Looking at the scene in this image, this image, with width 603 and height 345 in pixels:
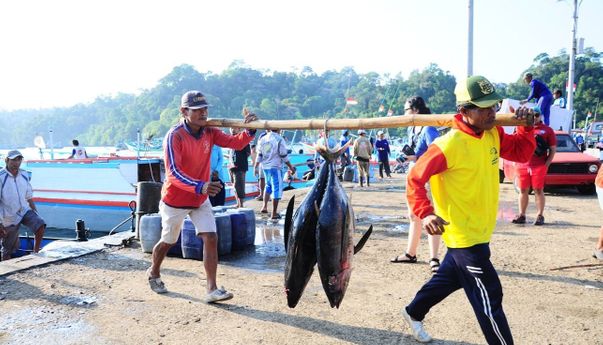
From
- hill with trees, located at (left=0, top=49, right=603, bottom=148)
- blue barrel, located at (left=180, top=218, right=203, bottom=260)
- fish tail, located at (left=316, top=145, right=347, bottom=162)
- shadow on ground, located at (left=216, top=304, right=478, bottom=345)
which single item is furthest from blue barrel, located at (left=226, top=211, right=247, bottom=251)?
hill with trees, located at (left=0, top=49, right=603, bottom=148)

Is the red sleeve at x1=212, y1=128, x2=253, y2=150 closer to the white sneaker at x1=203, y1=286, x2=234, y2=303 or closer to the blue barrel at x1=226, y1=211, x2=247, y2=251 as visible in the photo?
the white sneaker at x1=203, y1=286, x2=234, y2=303

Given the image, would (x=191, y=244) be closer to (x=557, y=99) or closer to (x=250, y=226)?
(x=250, y=226)

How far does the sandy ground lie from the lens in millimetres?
3922

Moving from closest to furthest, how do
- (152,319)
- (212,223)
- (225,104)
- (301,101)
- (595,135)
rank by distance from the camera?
1. (152,319)
2. (212,223)
3. (595,135)
4. (301,101)
5. (225,104)

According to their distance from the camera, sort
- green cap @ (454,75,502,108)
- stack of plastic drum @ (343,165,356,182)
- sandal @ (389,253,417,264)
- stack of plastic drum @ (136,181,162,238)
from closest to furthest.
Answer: green cap @ (454,75,502,108)
sandal @ (389,253,417,264)
stack of plastic drum @ (136,181,162,238)
stack of plastic drum @ (343,165,356,182)

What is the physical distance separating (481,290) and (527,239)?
4.94 m

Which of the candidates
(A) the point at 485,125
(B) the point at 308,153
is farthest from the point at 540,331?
(B) the point at 308,153

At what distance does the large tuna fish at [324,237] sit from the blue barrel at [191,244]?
3.45m

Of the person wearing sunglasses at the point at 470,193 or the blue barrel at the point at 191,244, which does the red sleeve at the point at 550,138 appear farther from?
the blue barrel at the point at 191,244

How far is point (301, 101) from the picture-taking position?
8100 cm

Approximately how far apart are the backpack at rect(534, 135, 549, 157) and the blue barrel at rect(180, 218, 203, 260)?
5.27 m

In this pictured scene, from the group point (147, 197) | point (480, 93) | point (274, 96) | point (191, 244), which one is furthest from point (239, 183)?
point (274, 96)

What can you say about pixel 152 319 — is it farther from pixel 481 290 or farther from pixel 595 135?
pixel 595 135

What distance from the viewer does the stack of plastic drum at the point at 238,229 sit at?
6.85m
